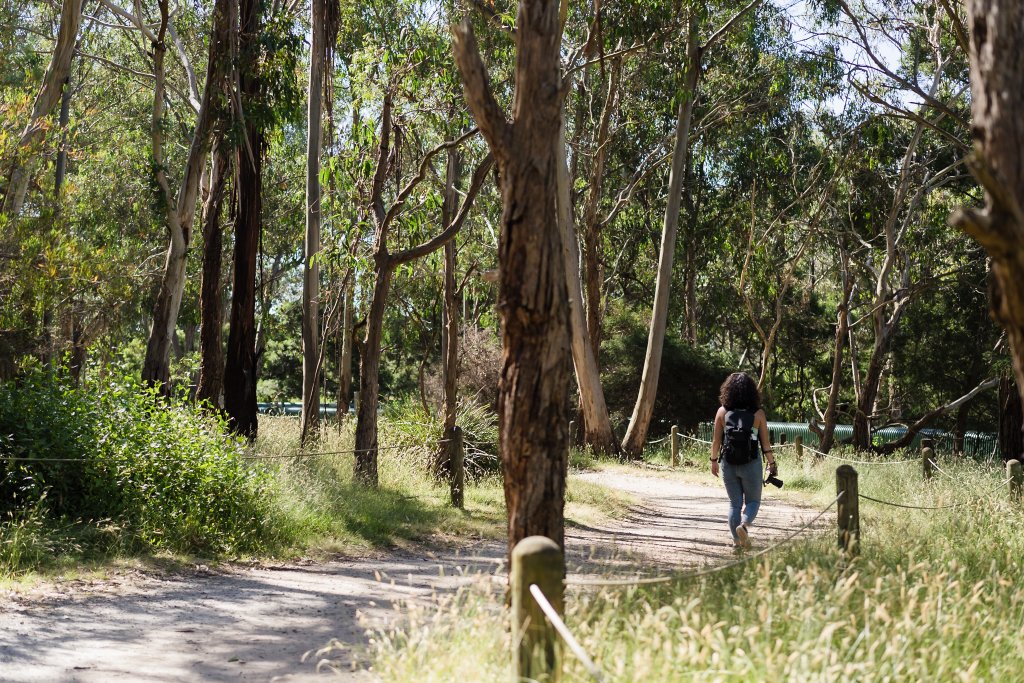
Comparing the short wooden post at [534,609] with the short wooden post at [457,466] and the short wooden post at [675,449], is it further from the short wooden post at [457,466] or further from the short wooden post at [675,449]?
the short wooden post at [675,449]

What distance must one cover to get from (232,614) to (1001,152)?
623cm

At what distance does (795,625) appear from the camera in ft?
16.8

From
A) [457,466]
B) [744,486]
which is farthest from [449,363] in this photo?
[744,486]

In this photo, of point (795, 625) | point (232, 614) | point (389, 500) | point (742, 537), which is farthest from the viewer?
point (389, 500)

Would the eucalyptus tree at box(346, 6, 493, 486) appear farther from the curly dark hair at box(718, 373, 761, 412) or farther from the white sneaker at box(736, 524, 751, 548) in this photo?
the white sneaker at box(736, 524, 751, 548)

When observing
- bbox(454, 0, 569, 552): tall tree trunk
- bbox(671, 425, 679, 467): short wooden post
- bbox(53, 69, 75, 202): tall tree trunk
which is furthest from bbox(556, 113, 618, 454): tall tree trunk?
bbox(454, 0, 569, 552): tall tree trunk

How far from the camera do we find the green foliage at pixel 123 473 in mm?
9742

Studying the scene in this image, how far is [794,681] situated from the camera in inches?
168

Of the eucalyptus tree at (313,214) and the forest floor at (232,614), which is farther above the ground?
the eucalyptus tree at (313,214)

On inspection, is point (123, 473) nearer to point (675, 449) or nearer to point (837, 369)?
point (675, 449)

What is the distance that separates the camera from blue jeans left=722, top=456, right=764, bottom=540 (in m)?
9.71

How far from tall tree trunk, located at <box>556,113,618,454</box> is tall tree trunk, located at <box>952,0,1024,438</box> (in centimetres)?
1774

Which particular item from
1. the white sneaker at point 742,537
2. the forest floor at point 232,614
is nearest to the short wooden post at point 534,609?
the forest floor at point 232,614

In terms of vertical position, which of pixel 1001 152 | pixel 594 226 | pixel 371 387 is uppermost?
pixel 594 226
